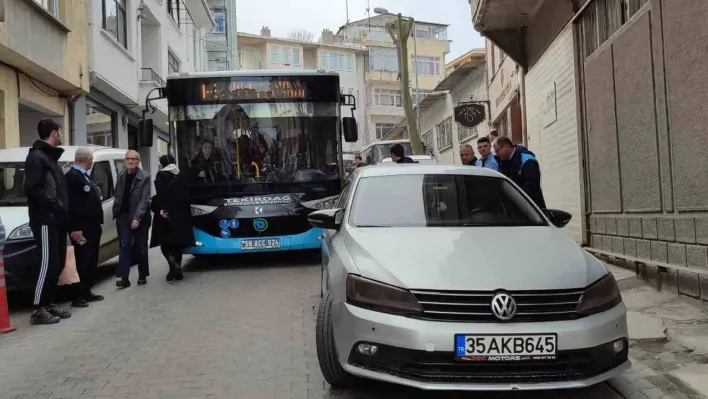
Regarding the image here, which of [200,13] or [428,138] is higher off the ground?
[200,13]

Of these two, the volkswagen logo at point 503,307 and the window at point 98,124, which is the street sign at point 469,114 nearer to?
the window at point 98,124

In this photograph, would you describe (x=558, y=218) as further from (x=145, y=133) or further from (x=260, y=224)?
(x=145, y=133)

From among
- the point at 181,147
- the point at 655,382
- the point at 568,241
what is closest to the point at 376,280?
the point at 568,241

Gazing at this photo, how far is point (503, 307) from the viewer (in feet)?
11.6

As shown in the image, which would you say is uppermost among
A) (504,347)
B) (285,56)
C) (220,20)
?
(285,56)

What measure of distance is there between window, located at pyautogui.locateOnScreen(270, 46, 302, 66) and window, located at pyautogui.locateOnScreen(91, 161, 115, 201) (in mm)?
49639

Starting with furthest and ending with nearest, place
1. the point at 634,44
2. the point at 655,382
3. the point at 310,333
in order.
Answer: the point at 634,44, the point at 310,333, the point at 655,382

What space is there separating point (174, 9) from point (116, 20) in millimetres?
9082

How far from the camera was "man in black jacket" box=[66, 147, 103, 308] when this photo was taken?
736 cm

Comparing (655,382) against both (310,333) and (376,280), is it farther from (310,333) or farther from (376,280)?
(310,333)

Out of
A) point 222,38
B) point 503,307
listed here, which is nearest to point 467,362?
point 503,307

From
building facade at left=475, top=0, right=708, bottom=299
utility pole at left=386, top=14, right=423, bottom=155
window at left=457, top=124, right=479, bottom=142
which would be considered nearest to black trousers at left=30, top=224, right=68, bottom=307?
building facade at left=475, top=0, right=708, bottom=299

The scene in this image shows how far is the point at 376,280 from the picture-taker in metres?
3.73

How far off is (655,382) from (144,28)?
23.3 metres
